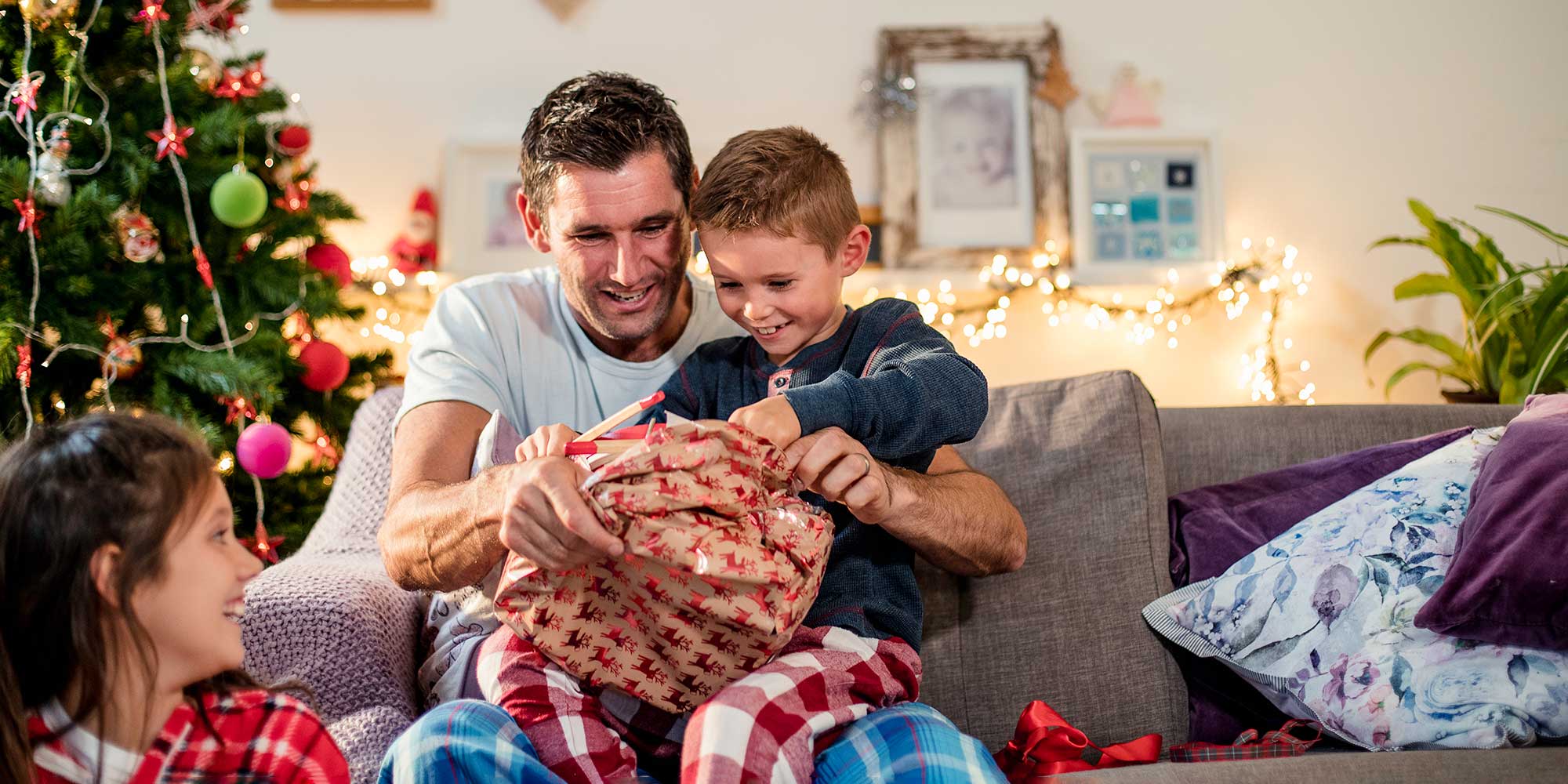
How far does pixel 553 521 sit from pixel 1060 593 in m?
0.89

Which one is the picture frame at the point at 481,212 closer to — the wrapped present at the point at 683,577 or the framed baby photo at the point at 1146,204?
the framed baby photo at the point at 1146,204

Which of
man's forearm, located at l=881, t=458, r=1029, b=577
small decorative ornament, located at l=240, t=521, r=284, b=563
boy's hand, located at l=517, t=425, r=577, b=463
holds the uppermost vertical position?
boy's hand, located at l=517, t=425, r=577, b=463

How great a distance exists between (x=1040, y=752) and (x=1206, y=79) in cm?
260

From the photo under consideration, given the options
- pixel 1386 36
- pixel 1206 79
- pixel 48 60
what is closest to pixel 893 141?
pixel 1206 79

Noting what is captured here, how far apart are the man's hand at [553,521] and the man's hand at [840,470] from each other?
22 centimetres

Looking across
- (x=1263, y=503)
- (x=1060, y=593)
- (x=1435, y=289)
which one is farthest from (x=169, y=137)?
(x=1435, y=289)

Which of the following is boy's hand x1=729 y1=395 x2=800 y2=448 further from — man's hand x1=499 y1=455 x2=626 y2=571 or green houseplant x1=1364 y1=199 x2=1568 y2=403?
green houseplant x1=1364 y1=199 x2=1568 y2=403

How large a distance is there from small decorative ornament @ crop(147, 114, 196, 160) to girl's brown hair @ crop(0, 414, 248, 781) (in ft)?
4.55

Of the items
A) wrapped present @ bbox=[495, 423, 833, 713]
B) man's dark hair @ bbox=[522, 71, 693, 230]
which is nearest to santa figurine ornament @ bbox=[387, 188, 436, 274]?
man's dark hair @ bbox=[522, 71, 693, 230]

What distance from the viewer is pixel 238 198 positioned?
88.9 inches

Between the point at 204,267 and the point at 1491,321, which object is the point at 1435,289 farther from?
the point at 204,267

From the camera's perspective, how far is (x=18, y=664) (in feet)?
3.40

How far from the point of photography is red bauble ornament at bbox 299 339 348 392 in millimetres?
2484

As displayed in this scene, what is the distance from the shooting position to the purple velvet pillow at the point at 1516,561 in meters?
1.44
